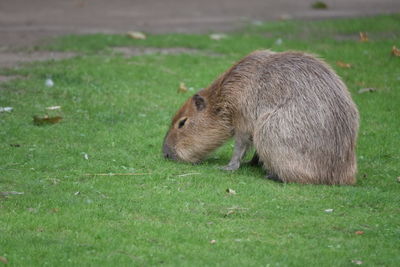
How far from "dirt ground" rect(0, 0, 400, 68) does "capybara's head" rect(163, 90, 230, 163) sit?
17.0 feet

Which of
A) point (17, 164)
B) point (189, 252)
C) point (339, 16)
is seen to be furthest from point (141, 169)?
point (339, 16)

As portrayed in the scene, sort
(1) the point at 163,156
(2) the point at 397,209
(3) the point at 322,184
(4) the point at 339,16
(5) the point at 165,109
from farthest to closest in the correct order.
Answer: (4) the point at 339,16, (5) the point at 165,109, (1) the point at 163,156, (3) the point at 322,184, (2) the point at 397,209

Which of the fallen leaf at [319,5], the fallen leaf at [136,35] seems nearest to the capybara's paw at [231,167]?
the fallen leaf at [136,35]

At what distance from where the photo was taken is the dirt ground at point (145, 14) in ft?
44.9

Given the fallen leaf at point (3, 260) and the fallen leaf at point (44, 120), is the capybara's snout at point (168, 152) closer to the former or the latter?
the fallen leaf at point (44, 120)

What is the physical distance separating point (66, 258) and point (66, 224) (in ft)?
2.02

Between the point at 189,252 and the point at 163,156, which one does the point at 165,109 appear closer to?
the point at 163,156

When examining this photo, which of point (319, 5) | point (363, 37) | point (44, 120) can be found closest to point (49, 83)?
point (44, 120)

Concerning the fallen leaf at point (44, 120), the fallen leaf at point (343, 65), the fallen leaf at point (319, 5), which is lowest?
the fallen leaf at point (44, 120)

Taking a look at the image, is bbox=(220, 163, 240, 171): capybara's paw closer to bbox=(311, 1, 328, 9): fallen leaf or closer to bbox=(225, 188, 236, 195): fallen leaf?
bbox=(225, 188, 236, 195): fallen leaf

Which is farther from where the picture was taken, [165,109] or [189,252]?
[165,109]

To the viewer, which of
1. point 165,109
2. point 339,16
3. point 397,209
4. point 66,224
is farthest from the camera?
point 339,16

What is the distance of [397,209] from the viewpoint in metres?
6.06

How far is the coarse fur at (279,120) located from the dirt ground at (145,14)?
5330 millimetres
